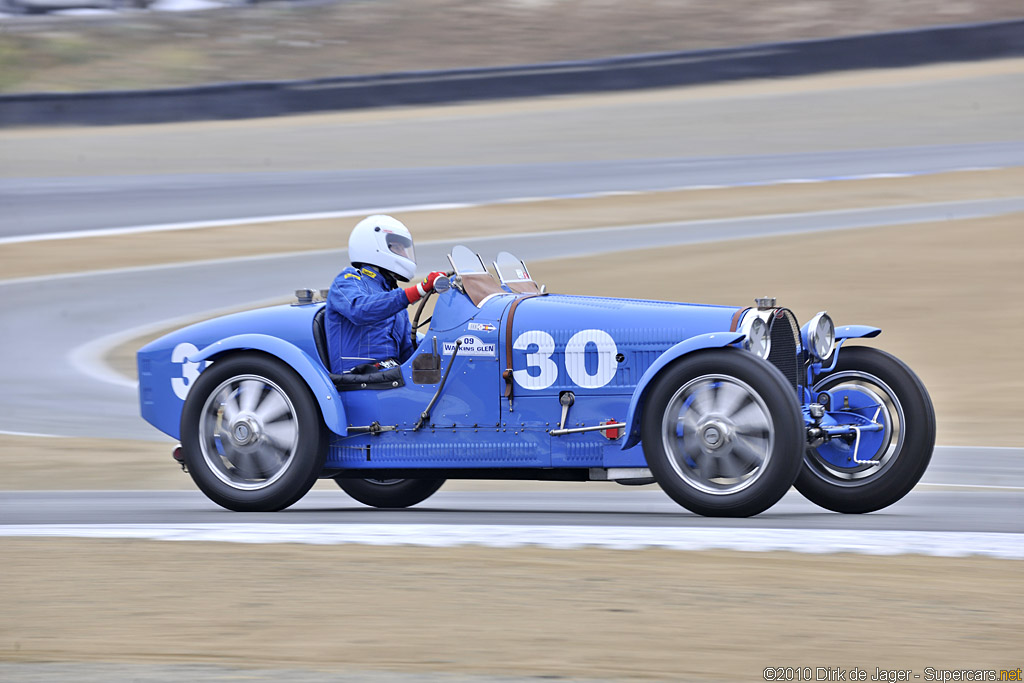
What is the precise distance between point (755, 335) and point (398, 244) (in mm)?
2026

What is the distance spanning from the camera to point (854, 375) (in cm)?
771

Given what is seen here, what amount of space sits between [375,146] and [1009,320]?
15477 millimetres

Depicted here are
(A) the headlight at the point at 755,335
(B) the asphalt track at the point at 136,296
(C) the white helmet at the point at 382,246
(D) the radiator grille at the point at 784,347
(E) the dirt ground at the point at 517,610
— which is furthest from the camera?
(B) the asphalt track at the point at 136,296

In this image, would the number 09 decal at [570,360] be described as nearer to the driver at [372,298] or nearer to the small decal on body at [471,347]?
the small decal on body at [471,347]

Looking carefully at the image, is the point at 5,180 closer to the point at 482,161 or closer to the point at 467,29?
the point at 482,161

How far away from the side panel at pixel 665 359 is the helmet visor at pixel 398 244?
165 cm

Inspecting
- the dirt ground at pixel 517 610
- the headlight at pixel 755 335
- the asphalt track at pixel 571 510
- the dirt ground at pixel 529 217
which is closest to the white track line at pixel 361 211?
the dirt ground at pixel 529 217

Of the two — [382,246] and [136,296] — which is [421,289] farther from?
[136,296]

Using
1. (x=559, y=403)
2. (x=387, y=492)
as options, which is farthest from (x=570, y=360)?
(x=387, y=492)

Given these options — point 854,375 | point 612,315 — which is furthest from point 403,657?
point 854,375

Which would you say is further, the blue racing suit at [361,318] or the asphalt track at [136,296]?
the asphalt track at [136,296]

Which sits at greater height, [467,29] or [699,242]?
[467,29]

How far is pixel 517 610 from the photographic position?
17.5ft

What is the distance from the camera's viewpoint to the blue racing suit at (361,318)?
25.4ft
